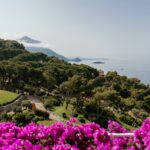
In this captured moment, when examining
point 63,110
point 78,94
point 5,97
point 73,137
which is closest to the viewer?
point 73,137

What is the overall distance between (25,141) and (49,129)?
29.3 inches

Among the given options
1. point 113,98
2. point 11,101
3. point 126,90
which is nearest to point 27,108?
point 11,101

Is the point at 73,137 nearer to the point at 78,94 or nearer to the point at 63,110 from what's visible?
the point at 63,110

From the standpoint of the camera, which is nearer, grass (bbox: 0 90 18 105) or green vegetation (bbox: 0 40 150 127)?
grass (bbox: 0 90 18 105)

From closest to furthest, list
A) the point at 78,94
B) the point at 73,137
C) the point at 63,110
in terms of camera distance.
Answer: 1. the point at 73,137
2. the point at 63,110
3. the point at 78,94

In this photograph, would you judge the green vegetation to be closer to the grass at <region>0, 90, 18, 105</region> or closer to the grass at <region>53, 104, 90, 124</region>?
the grass at <region>53, 104, 90, 124</region>

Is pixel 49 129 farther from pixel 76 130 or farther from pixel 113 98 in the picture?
pixel 113 98

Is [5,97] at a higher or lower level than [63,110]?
higher

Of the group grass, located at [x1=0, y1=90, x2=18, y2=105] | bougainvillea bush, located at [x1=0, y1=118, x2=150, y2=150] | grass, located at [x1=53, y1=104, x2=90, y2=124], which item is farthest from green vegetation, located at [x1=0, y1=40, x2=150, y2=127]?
bougainvillea bush, located at [x1=0, y1=118, x2=150, y2=150]

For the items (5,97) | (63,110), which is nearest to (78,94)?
(63,110)

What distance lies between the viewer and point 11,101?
42312 mm

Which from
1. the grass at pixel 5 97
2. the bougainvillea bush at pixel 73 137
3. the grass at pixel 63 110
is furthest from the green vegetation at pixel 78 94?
the bougainvillea bush at pixel 73 137

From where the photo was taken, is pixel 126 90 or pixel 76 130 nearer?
pixel 76 130

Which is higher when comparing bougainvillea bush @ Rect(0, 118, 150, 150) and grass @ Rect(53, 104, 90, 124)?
bougainvillea bush @ Rect(0, 118, 150, 150)
